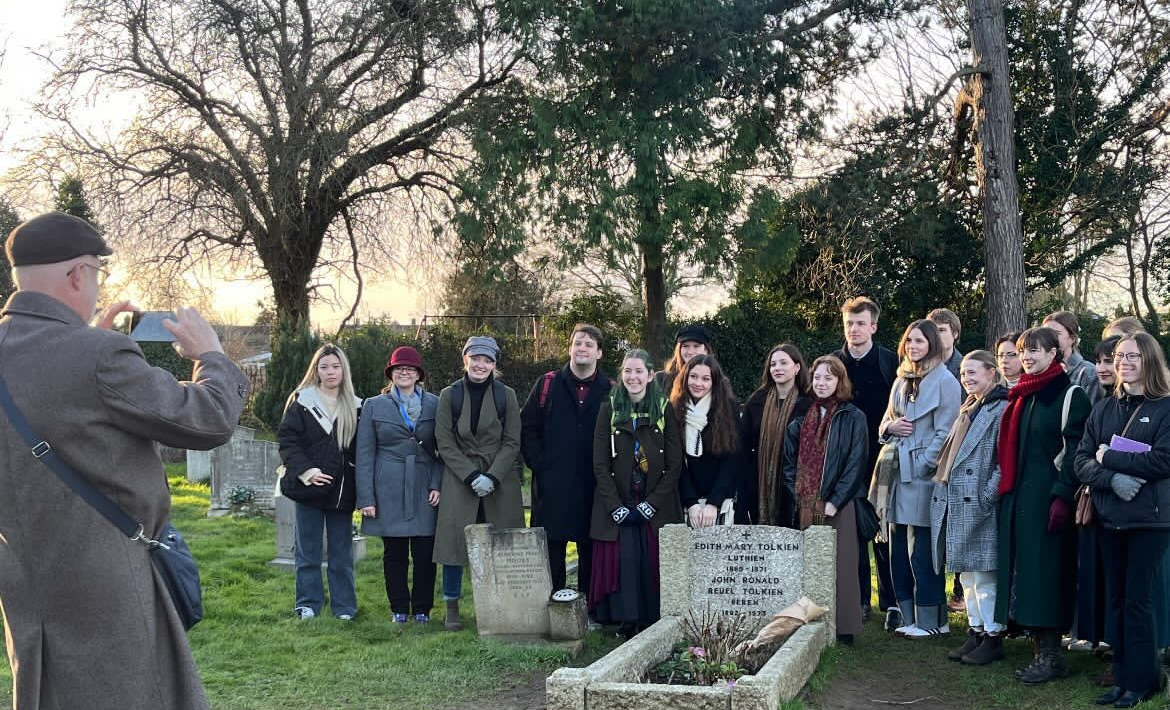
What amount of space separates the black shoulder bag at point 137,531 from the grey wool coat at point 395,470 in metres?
4.52

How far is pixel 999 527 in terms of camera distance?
253 inches

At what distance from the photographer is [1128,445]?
5508 millimetres

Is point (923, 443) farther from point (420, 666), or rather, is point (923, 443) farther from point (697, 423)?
point (420, 666)

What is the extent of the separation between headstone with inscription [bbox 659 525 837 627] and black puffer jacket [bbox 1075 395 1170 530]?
5.69ft

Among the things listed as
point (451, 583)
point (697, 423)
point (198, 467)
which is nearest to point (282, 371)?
point (198, 467)

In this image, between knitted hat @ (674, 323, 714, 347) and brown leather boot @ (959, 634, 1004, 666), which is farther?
knitted hat @ (674, 323, 714, 347)

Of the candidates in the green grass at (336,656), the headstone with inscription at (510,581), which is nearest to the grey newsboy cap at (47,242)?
the green grass at (336,656)

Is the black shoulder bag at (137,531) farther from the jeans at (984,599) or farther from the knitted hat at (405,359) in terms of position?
the jeans at (984,599)

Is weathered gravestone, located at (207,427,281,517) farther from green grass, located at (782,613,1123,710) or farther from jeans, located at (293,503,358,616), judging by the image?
green grass, located at (782,613,1123,710)

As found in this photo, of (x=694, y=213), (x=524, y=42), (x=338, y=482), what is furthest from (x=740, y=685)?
(x=524, y=42)

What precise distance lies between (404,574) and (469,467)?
3.25 feet

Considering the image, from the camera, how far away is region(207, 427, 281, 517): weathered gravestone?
40.2 ft

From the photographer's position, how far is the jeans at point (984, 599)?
662 cm

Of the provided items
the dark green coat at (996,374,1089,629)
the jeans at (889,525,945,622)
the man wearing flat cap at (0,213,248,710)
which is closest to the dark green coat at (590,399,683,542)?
the jeans at (889,525,945,622)
